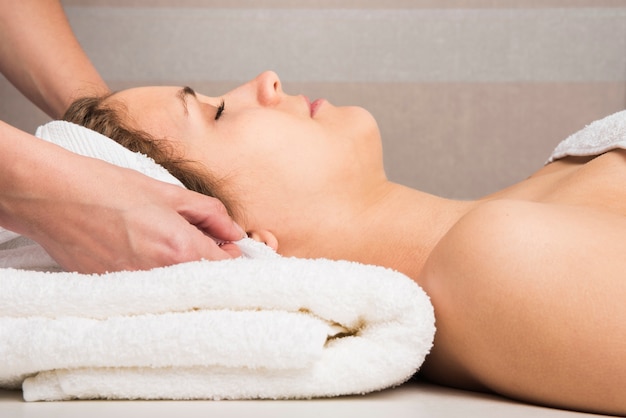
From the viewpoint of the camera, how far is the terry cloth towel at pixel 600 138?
1.27 m

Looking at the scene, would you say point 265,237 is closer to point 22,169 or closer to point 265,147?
point 265,147

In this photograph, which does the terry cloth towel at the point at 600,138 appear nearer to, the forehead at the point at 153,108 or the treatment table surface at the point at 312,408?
the treatment table surface at the point at 312,408

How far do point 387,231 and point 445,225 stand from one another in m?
0.09

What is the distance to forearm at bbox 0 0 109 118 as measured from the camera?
1.74 meters

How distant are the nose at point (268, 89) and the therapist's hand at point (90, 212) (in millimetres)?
365

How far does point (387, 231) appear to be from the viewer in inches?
49.0

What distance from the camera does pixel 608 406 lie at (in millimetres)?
832

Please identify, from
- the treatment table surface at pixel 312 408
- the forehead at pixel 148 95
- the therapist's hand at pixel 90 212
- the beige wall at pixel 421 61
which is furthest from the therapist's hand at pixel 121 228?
the beige wall at pixel 421 61

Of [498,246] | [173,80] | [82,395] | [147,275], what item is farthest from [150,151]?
[173,80]

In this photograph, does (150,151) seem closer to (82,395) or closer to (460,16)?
(82,395)

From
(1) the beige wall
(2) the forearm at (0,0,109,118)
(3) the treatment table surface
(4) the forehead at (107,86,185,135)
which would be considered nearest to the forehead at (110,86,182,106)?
(4) the forehead at (107,86,185,135)

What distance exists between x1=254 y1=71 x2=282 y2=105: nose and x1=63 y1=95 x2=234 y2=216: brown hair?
17 centimetres

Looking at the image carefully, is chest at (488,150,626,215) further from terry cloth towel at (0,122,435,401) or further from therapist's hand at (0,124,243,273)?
therapist's hand at (0,124,243,273)

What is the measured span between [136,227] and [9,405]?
253mm
